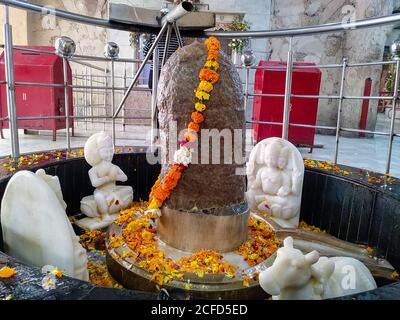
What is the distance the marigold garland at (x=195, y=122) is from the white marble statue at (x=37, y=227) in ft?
1.92

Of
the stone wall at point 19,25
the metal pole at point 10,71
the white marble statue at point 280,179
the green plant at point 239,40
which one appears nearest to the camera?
the metal pole at point 10,71

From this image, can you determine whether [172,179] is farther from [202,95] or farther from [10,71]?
[10,71]

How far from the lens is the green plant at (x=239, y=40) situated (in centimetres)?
747

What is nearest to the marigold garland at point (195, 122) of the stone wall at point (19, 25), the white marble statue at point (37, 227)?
the white marble statue at point (37, 227)

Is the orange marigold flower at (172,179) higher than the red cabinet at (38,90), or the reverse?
the red cabinet at (38,90)

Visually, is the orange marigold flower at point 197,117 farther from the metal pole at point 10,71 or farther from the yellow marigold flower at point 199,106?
the metal pole at point 10,71

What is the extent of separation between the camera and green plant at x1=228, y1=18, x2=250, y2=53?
747 centimetres

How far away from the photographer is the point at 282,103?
5.51m

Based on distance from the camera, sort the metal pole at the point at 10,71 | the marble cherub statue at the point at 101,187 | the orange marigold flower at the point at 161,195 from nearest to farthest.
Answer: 1. the orange marigold flower at the point at 161,195
2. the metal pole at the point at 10,71
3. the marble cherub statue at the point at 101,187

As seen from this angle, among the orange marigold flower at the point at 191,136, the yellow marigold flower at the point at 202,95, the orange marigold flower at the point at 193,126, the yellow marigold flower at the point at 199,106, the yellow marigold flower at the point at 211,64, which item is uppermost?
the yellow marigold flower at the point at 211,64

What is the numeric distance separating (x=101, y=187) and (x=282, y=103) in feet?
A: 12.4

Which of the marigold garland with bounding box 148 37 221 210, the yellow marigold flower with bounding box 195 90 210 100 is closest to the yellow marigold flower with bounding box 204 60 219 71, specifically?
the marigold garland with bounding box 148 37 221 210

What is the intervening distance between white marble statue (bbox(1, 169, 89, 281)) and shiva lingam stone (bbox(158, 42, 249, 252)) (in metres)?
0.62

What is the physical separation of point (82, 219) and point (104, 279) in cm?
80
